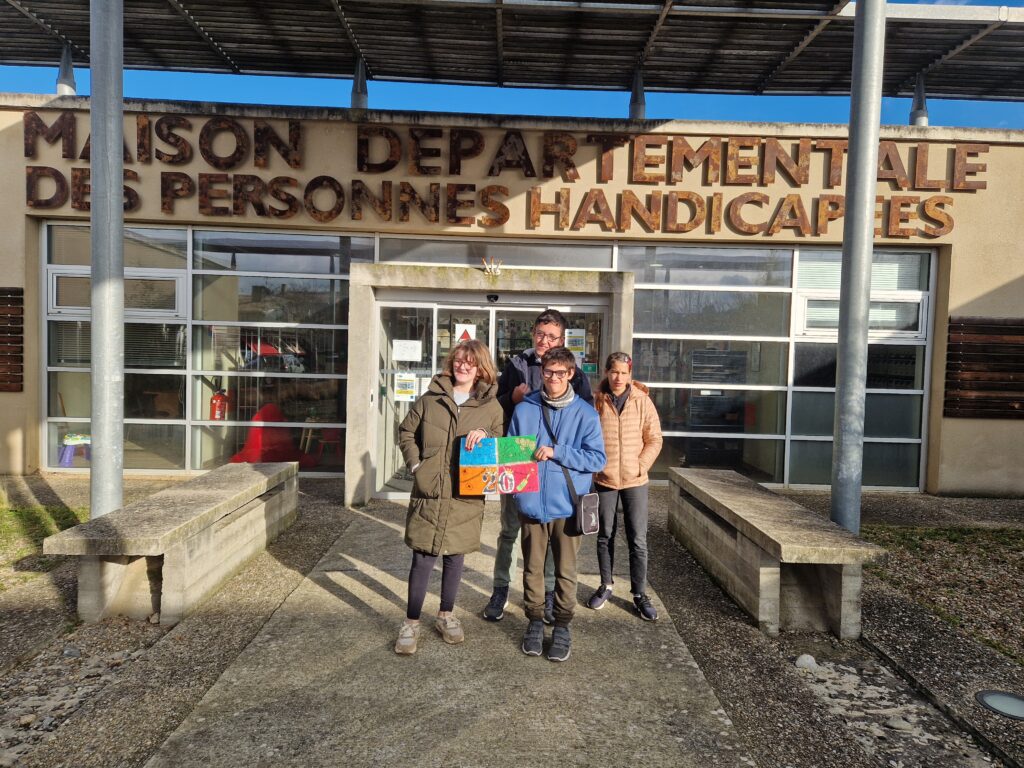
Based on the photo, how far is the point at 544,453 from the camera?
11.0 feet

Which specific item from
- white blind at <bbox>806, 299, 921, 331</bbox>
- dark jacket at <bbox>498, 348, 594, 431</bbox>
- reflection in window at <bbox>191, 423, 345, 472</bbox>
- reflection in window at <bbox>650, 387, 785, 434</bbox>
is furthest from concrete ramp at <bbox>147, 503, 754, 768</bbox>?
white blind at <bbox>806, 299, 921, 331</bbox>

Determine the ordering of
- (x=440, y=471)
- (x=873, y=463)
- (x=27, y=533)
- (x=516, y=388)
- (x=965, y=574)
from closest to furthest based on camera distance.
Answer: (x=440, y=471)
(x=516, y=388)
(x=965, y=574)
(x=27, y=533)
(x=873, y=463)

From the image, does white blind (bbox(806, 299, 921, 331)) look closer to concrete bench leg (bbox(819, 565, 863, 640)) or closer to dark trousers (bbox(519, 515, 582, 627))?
concrete bench leg (bbox(819, 565, 863, 640))

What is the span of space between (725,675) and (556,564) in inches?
43.0

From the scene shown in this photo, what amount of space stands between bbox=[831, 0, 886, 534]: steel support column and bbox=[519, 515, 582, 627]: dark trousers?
234 centimetres

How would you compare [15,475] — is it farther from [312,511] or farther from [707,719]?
[707,719]

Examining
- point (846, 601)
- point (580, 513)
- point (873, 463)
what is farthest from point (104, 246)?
point (873, 463)

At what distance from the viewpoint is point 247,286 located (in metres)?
8.43

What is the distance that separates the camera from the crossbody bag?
3.42m

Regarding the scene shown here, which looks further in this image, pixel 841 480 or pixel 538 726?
pixel 841 480

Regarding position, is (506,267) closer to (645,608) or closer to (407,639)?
(645,608)

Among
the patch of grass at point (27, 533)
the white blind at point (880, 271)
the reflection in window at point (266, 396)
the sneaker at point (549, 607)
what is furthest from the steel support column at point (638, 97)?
the patch of grass at point (27, 533)

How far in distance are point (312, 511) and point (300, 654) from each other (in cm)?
335

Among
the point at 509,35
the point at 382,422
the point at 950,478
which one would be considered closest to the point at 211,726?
the point at 382,422
